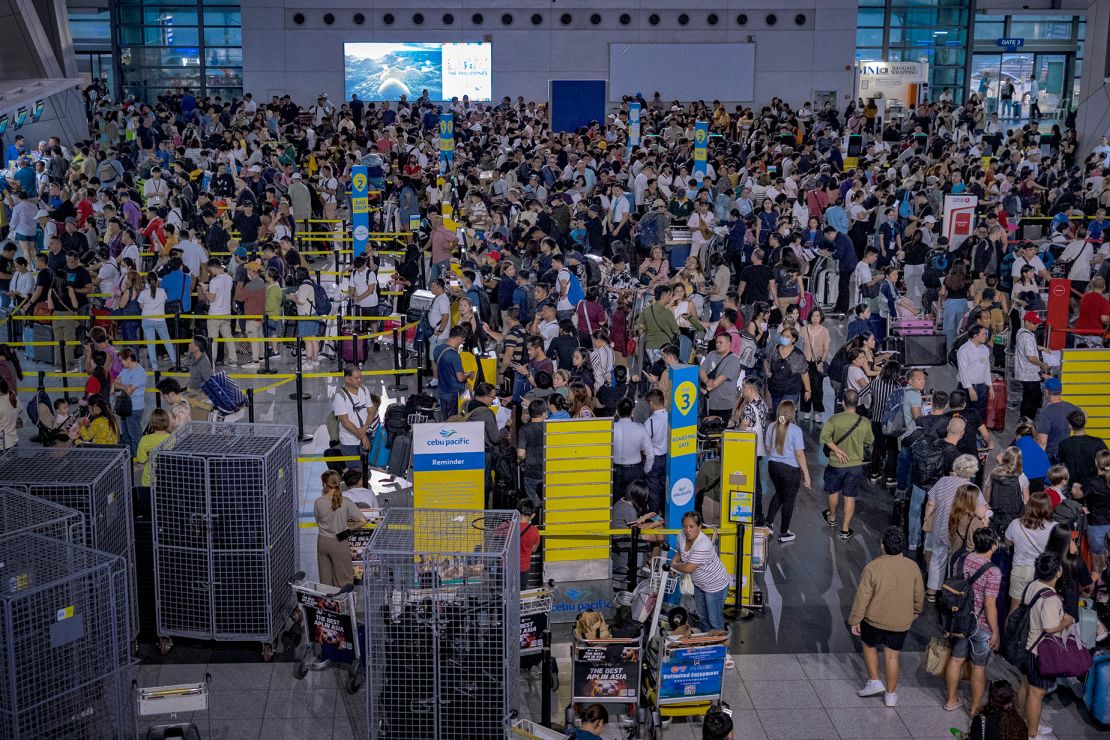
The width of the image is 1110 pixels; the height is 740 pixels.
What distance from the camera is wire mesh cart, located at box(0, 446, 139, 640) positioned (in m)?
9.91

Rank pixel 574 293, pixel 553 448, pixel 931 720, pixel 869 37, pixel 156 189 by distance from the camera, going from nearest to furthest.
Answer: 1. pixel 931 720
2. pixel 553 448
3. pixel 574 293
4. pixel 156 189
5. pixel 869 37

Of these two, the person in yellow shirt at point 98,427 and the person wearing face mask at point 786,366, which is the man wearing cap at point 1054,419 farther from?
the person in yellow shirt at point 98,427

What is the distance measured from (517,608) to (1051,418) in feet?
21.8

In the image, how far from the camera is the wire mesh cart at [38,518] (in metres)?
9.33

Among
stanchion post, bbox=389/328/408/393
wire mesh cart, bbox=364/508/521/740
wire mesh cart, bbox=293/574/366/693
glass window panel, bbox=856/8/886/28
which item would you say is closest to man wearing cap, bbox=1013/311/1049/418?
stanchion post, bbox=389/328/408/393

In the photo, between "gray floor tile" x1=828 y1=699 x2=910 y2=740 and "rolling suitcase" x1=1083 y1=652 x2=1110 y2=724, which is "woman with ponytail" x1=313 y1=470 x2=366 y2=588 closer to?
"gray floor tile" x1=828 y1=699 x2=910 y2=740

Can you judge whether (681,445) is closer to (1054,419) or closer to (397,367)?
(1054,419)

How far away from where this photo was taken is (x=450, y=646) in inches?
350

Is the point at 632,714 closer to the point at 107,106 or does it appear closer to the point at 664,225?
the point at 664,225

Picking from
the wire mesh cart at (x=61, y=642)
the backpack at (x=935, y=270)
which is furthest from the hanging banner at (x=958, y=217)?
the wire mesh cart at (x=61, y=642)

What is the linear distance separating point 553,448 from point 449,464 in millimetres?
929

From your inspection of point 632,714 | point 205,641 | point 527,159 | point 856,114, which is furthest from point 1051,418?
point 856,114

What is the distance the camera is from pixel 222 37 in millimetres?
45062

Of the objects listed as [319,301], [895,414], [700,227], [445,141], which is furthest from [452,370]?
[445,141]
